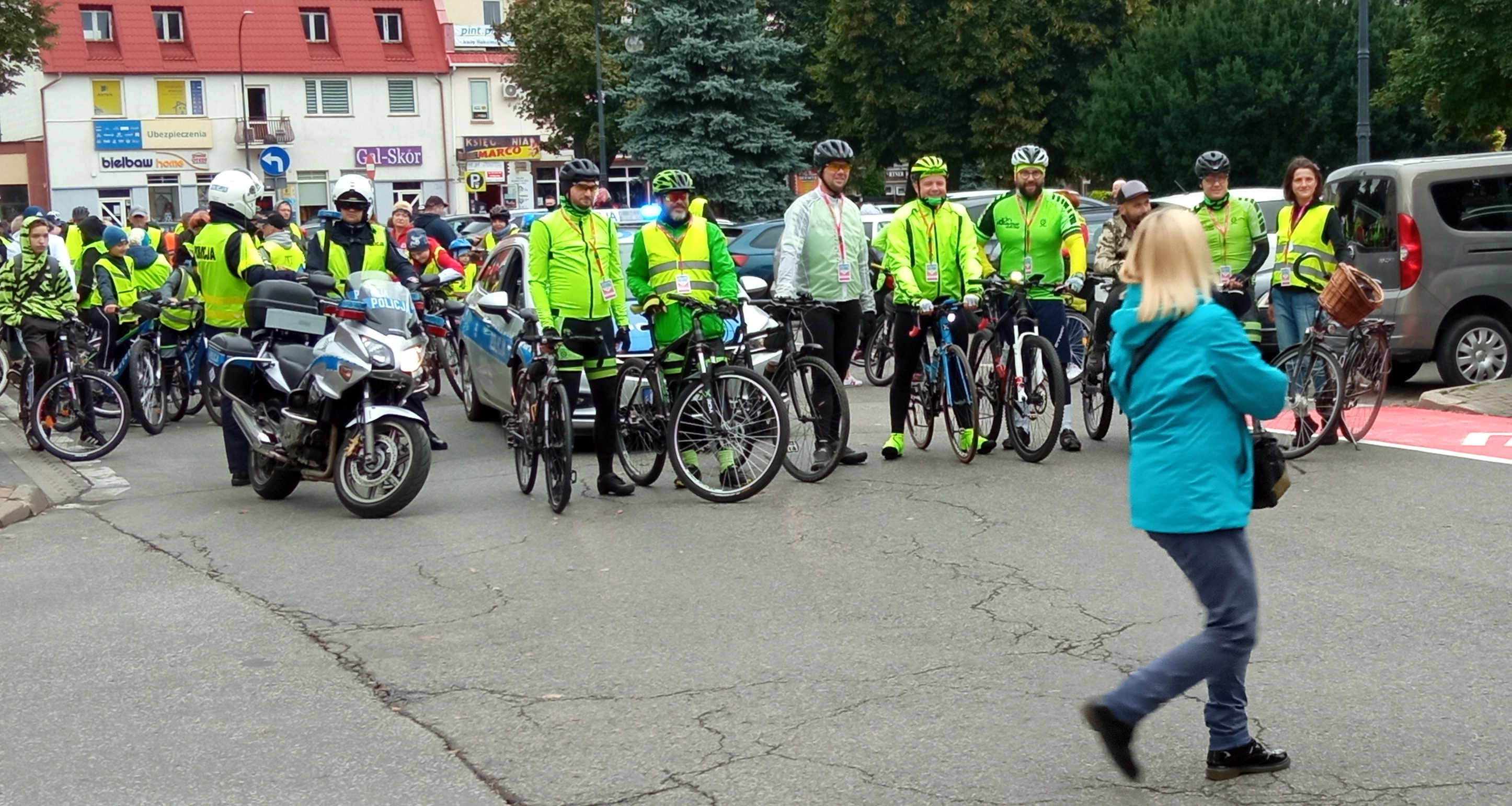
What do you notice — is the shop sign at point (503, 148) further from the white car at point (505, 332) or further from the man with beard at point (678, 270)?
the man with beard at point (678, 270)

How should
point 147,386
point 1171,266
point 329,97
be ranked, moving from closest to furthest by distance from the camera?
point 1171,266
point 147,386
point 329,97

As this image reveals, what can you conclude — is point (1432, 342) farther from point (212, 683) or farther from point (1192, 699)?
point (212, 683)

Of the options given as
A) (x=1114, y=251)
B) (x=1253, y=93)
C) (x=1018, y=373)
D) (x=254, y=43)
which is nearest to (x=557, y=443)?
(x=1018, y=373)

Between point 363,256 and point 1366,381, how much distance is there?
6331mm

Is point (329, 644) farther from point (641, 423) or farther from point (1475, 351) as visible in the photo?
point (1475, 351)

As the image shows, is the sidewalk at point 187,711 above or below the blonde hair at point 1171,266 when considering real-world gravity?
below

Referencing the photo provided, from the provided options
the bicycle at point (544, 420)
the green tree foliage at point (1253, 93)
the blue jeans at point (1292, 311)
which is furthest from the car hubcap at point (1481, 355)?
the green tree foliage at point (1253, 93)

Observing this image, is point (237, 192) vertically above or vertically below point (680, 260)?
above

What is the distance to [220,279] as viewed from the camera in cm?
1229

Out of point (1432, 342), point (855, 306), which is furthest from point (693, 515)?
point (1432, 342)

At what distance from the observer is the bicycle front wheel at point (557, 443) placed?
977 centimetres

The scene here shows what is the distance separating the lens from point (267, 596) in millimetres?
7965

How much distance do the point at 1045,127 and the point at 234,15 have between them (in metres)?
34.3

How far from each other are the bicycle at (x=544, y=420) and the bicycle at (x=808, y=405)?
1087 mm
